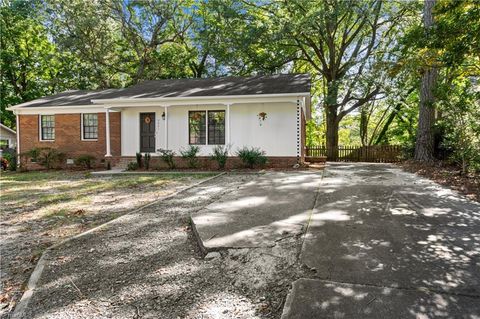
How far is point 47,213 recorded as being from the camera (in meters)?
5.49

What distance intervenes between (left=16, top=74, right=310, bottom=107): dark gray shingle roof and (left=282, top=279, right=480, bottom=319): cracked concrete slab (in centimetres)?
1065

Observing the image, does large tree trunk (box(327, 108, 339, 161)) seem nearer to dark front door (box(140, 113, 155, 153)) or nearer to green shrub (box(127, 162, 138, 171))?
dark front door (box(140, 113, 155, 153))

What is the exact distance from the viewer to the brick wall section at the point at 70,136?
14930 mm

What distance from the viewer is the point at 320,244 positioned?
336cm

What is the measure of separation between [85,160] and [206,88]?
654cm

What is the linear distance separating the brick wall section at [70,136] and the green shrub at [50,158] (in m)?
0.35

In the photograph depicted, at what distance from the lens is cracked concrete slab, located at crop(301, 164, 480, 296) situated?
2602 mm

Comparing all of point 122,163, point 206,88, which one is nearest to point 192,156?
point 206,88

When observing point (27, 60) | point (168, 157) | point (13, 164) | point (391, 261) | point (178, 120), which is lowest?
point (391, 261)

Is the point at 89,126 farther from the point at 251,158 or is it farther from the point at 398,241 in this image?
the point at 398,241

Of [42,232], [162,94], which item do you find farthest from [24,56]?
[42,232]

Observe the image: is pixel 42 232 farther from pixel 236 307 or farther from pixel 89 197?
pixel 236 307

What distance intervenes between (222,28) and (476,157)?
17.1m

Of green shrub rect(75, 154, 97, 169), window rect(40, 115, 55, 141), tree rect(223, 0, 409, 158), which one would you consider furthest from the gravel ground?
tree rect(223, 0, 409, 158)
